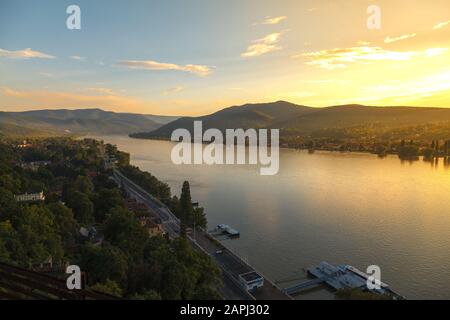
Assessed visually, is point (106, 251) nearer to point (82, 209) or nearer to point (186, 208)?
point (82, 209)

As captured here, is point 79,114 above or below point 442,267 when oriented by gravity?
above

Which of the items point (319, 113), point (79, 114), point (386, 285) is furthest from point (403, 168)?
point (79, 114)

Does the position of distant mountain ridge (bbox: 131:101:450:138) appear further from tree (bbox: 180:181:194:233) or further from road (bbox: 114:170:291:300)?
tree (bbox: 180:181:194:233)

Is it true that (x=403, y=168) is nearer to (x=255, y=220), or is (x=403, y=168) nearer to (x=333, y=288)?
(x=255, y=220)

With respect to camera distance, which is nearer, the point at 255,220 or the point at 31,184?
the point at 255,220

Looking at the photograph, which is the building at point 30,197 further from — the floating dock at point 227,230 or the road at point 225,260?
the floating dock at point 227,230
